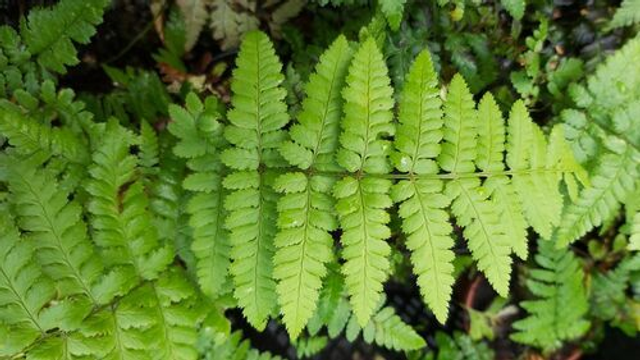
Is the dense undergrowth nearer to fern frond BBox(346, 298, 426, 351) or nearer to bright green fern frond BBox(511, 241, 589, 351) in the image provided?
fern frond BBox(346, 298, 426, 351)

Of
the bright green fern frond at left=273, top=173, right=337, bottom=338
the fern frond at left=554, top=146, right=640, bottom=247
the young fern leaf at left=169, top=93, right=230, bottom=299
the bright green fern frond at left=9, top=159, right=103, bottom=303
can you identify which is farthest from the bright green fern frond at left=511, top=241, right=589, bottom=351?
the bright green fern frond at left=9, top=159, right=103, bottom=303

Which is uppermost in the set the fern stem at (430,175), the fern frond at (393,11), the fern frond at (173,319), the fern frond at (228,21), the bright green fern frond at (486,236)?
the fern frond at (228,21)

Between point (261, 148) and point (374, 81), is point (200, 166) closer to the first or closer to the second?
point (261, 148)

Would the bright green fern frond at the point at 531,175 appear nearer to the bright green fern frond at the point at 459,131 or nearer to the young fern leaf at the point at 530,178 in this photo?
the young fern leaf at the point at 530,178

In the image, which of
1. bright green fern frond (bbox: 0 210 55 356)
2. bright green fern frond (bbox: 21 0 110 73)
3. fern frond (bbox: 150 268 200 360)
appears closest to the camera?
bright green fern frond (bbox: 0 210 55 356)

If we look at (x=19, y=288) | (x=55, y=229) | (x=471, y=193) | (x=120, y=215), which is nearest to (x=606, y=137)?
(x=471, y=193)

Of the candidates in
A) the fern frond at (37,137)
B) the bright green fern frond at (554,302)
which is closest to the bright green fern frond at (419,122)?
the fern frond at (37,137)
